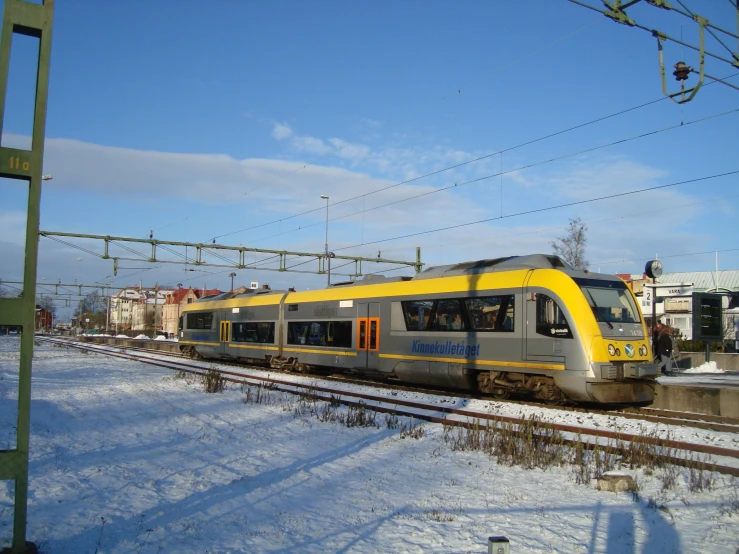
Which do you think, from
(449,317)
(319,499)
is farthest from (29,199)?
(449,317)

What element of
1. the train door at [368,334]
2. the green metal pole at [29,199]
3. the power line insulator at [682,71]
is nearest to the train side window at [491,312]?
the train door at [368,334]

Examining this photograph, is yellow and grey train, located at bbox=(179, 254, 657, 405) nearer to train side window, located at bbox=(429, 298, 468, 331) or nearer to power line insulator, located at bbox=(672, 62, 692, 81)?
train side window, located at bbox=(429, 298, 468, 331)

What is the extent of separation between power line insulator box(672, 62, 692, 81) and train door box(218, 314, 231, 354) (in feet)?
71.2

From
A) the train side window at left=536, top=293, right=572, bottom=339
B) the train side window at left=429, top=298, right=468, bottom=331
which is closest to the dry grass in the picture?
the train side window at left=429, top=298, right=468, bottom=331

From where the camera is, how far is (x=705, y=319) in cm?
2042

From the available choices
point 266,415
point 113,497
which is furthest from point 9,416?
point 113,497

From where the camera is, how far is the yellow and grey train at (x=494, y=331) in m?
12.7

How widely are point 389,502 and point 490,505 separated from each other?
1.08 m

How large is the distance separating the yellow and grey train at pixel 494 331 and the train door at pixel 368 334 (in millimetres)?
31

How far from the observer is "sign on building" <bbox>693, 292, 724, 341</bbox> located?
2034cm

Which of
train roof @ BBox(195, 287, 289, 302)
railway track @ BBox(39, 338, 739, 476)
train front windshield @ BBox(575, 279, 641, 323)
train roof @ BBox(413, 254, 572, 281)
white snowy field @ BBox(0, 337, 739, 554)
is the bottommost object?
white snowy field @ BBox(0, 337, 739, 554)

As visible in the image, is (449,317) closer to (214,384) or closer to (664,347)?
(214,384)

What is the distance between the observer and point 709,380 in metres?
19.1

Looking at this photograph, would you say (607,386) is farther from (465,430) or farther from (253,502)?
(253,502)
